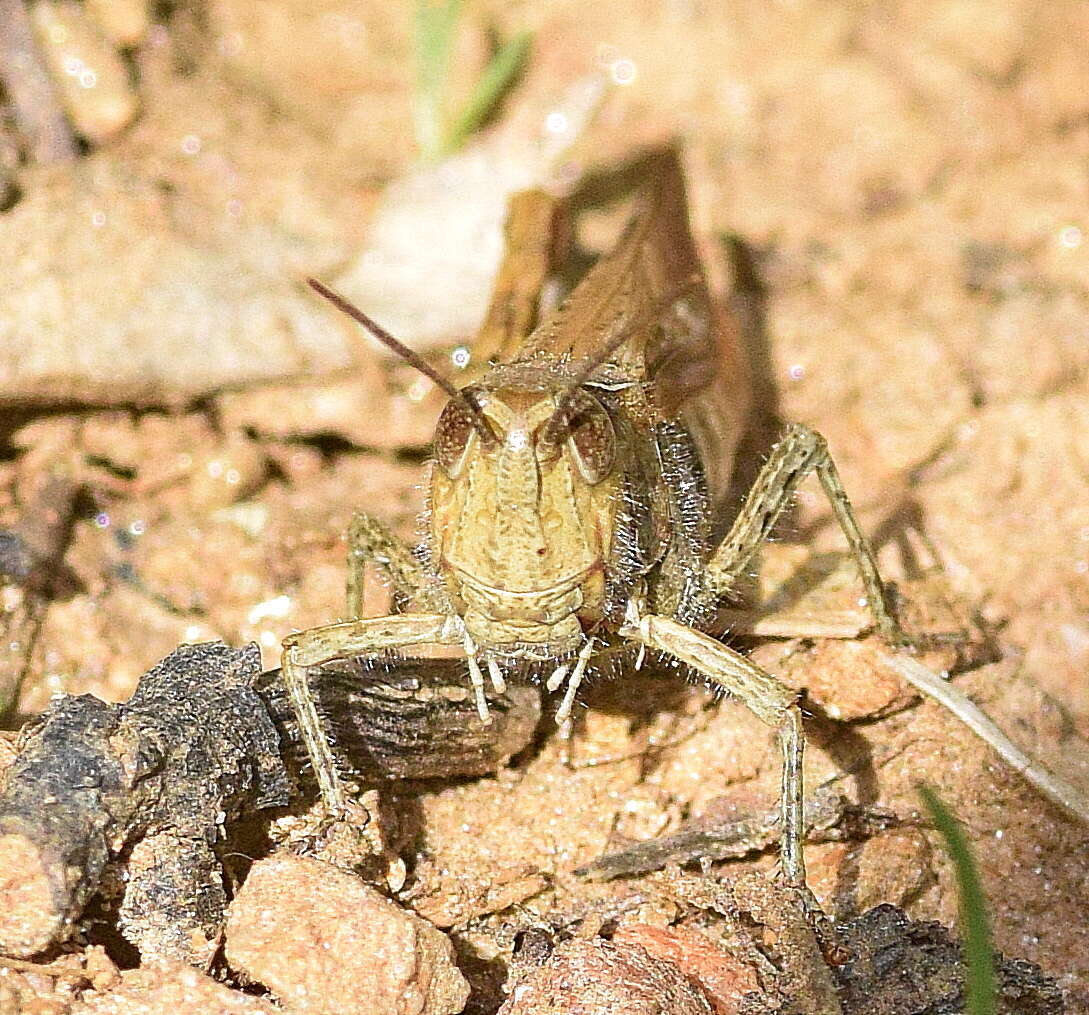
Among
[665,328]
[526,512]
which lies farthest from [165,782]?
[665,328]

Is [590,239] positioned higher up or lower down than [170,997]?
higher up

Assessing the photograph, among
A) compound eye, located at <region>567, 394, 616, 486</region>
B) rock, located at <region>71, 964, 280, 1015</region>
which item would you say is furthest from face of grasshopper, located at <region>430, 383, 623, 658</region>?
rock, located at <region>71, 964, 280, 1015</region>

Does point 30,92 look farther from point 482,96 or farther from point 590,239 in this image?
point 590,239

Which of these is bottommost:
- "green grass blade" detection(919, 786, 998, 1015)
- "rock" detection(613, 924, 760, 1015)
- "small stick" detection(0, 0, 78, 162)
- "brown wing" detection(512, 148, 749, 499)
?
"rock" detection(613, 924, 760, 1015)

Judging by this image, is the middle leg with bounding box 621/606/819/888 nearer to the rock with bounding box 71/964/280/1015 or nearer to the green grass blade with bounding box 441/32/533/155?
the rock with bounding box 71/964/280/1015

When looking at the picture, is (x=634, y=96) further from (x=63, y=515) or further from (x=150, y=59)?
(x=63, y=515)
